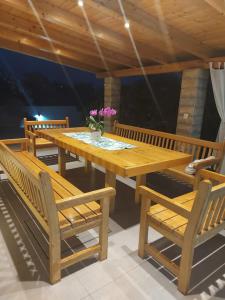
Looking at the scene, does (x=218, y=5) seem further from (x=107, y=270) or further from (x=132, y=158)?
(x=107, y=270)

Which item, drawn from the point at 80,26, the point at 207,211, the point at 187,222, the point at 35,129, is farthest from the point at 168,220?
the point at 35,129

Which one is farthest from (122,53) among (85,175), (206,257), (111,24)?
(206,257)

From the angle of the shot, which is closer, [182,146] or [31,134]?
[182,146]

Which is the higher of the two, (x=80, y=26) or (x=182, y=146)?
(x=80, y=26)

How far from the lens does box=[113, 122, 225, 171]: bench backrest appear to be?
267cm

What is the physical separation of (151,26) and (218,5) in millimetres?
819

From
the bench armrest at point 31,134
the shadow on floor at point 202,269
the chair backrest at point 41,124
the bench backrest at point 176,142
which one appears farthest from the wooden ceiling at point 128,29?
the shadow on floor at point 202,269

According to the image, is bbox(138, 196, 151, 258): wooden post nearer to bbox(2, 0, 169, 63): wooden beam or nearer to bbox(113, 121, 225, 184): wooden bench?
bbox(113, 121, 225, 184): wooden bench

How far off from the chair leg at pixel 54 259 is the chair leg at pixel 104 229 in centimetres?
36

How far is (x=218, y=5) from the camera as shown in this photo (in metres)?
2.16

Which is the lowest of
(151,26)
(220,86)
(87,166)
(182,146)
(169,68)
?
(87,166)

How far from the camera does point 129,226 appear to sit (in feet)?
7.38

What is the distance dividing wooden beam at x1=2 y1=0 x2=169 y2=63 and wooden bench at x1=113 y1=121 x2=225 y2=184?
1.42m

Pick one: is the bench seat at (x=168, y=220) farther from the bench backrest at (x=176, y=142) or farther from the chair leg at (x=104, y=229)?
the bench backrest at (x=176, y=142)
